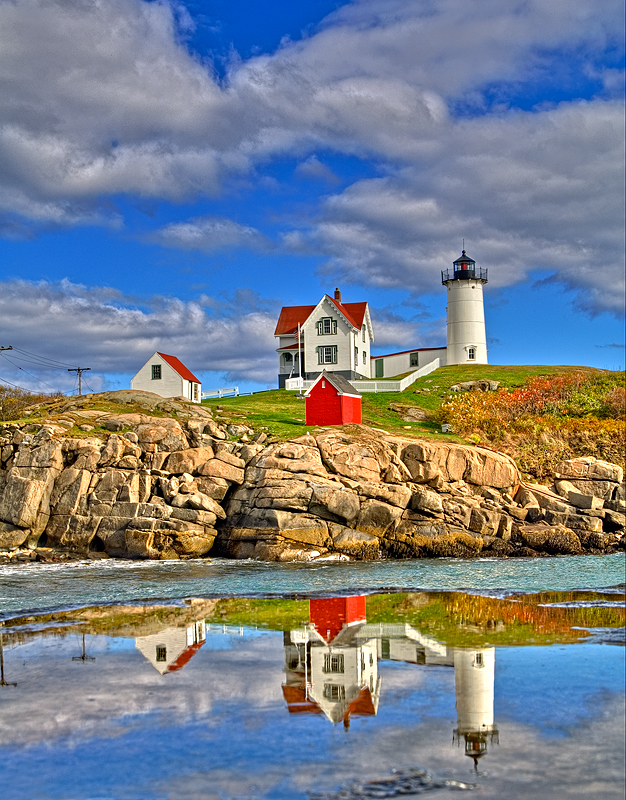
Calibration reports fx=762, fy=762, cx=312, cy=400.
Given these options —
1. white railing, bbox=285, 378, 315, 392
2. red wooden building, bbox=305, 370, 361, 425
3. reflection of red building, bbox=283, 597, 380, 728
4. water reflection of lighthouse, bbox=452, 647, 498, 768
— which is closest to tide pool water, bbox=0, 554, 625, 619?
reflection of red building, bbox=283, 597, 380, 728

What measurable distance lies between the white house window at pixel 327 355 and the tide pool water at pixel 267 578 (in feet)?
100.0

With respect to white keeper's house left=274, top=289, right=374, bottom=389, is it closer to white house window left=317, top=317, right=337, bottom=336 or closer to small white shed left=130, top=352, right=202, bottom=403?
white house window left=317, top=317, right=337, bottom=336

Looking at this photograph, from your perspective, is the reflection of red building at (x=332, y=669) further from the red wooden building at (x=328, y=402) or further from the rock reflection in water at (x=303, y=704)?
the red wooden building at (x=328, y=402)

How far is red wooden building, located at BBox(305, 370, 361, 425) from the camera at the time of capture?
1460 inches

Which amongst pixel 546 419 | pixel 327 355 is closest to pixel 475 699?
pixel 546 419

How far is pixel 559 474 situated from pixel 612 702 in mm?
25289

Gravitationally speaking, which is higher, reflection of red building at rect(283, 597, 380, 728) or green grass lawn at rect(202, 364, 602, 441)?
green grass lawn at rect(202, 364, 602, 441)

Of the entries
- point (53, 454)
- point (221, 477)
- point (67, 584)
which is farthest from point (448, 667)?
point (53, 454)

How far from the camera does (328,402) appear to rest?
122 ft

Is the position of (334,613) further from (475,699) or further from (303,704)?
(475,699)

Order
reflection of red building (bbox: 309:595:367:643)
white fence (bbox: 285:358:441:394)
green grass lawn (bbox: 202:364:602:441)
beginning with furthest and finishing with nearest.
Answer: white fence (bbox: 285:358:441:394) → green grass lawn (bbox: 202:364:602:441) → reflection of red building (bbox: 309:595:367:643)

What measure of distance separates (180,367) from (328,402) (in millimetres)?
19941

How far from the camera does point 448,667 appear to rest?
39.0 feet

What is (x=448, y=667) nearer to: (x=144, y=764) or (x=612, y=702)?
(x=612, y=702)
